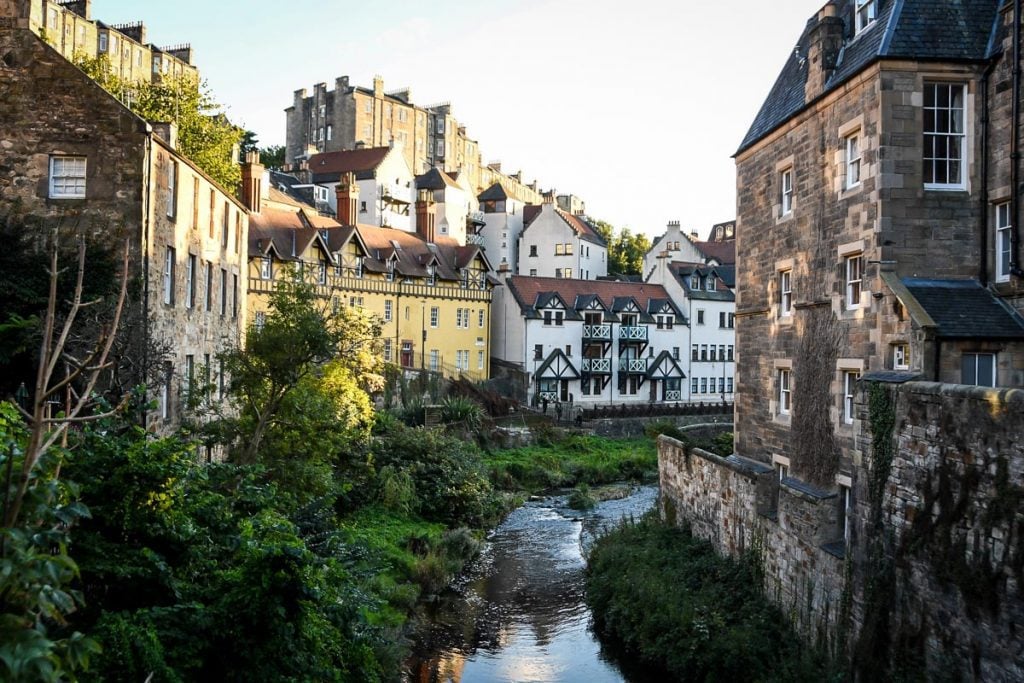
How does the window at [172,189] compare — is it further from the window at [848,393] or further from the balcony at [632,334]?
the balcony at [632,334]

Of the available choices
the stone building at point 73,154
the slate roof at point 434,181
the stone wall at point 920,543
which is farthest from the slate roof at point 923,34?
the slate roof at point 434,181

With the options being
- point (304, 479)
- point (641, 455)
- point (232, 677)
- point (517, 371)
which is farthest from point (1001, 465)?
point (517, 371)

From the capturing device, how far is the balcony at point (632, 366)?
60.6 m

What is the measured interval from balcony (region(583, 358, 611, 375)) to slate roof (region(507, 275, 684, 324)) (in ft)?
11.4

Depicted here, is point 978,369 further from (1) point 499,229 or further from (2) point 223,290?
Answer: (1) point 499,229

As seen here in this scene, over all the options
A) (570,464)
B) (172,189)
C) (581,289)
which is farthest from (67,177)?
(581,289)

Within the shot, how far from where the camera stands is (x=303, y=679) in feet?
32.1

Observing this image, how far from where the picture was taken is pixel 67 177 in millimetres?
20656

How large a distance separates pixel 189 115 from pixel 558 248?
35562 millimetres

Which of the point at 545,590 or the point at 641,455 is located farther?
the point at 641,455

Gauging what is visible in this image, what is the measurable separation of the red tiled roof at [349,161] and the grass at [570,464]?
32.6m

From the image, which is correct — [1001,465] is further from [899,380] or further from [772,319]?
[772,319]

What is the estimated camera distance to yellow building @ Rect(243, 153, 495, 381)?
46.2 m

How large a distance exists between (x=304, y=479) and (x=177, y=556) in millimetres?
9859
